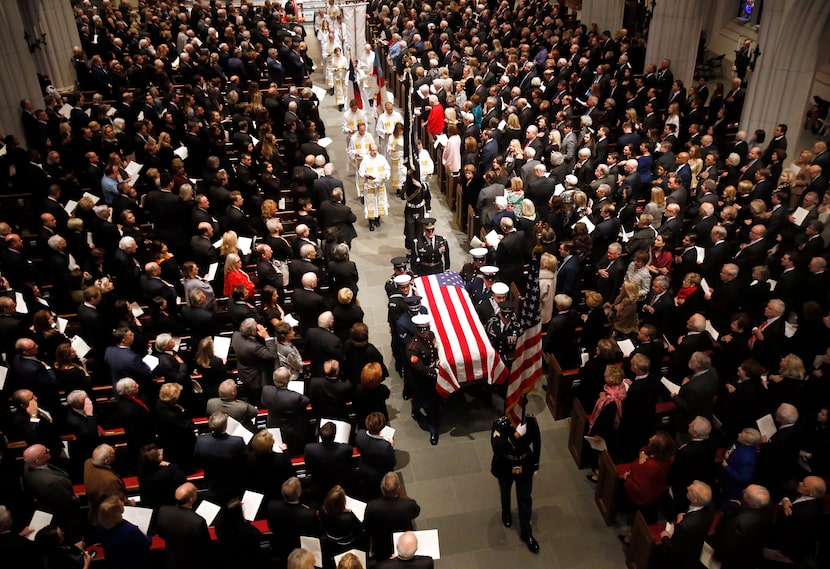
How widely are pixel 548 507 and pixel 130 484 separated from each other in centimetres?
447

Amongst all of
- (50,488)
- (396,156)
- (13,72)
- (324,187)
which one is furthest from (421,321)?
(13,72)

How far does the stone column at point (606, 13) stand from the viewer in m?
20.2

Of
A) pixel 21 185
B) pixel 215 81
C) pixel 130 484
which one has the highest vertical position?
pixel 215 81

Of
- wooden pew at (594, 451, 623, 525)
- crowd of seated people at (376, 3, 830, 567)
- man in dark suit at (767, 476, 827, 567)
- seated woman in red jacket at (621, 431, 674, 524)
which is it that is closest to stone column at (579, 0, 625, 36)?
crowd of seated people at (376, 3, 830, 567)

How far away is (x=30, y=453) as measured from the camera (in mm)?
6379

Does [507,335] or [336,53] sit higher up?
[336,53]

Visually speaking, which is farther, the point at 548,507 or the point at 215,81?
the point at 215,81

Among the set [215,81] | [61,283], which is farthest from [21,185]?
[215,81]

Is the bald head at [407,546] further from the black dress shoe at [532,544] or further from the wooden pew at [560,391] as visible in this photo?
the wooden pew at [560,391]

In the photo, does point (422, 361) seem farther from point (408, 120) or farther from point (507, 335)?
point (408, 120)

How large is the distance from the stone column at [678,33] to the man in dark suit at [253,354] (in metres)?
13.2

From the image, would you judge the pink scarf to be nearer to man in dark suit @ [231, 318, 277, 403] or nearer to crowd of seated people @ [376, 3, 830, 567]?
crowd of seated people @ [376, 3, 830, 567]

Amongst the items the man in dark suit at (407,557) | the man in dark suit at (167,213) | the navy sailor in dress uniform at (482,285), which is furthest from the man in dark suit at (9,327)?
Answer: the navy sailor in dress uniform at (482,285)

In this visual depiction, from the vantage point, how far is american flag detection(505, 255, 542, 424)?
24.5 feet
